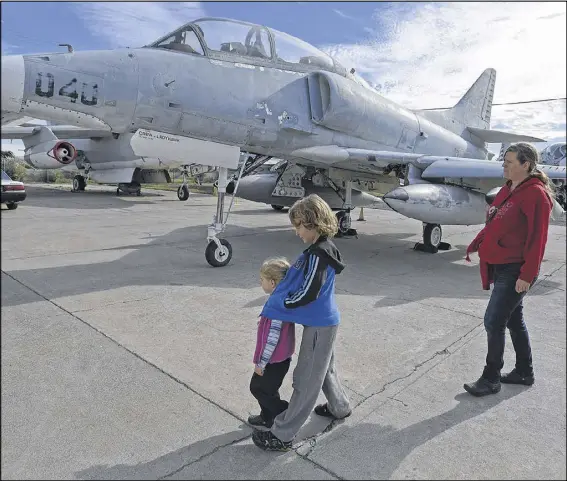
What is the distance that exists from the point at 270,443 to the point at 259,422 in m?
0.25

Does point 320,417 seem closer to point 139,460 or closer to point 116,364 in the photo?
point 139,460

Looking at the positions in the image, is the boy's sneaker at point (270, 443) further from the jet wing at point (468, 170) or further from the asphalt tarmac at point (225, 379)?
the jet wing at point (468, 170)

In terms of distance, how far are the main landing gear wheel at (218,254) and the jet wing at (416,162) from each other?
1.87 metres

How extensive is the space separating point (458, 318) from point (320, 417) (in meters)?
2.54

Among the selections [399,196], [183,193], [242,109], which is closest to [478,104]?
[399,196]

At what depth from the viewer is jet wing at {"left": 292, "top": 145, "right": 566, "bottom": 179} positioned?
285 inches

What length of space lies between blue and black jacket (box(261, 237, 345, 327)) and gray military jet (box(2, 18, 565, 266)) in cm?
311

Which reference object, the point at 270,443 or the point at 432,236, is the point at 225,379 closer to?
the point at 270,443

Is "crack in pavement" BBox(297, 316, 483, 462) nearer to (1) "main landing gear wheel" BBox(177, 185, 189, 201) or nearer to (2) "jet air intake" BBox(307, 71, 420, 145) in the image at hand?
(2) "jet air intake" BBox(307, 71, 420, 145)

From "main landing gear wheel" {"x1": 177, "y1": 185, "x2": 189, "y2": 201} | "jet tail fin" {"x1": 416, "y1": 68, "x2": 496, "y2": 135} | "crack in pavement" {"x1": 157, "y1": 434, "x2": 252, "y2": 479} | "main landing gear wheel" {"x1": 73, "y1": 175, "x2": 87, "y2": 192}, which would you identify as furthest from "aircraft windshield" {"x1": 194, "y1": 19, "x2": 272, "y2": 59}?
"main landing gear wheel" {"x1": 177, "y1": 185, "x2": 189, "y2": 201}

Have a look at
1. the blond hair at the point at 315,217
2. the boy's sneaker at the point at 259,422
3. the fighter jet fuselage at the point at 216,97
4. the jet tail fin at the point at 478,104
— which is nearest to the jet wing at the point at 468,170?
the fighter jet fuselage at the point at 216,97

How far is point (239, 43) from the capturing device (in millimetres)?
Result: 6262

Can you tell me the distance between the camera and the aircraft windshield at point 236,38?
602 cm

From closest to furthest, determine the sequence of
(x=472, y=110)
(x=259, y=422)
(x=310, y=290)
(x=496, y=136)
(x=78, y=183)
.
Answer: (x=310, y=290) < (x=259, y=422) < (x=78, y=183) < (x=496, y=136) < (x=472, y=110)
